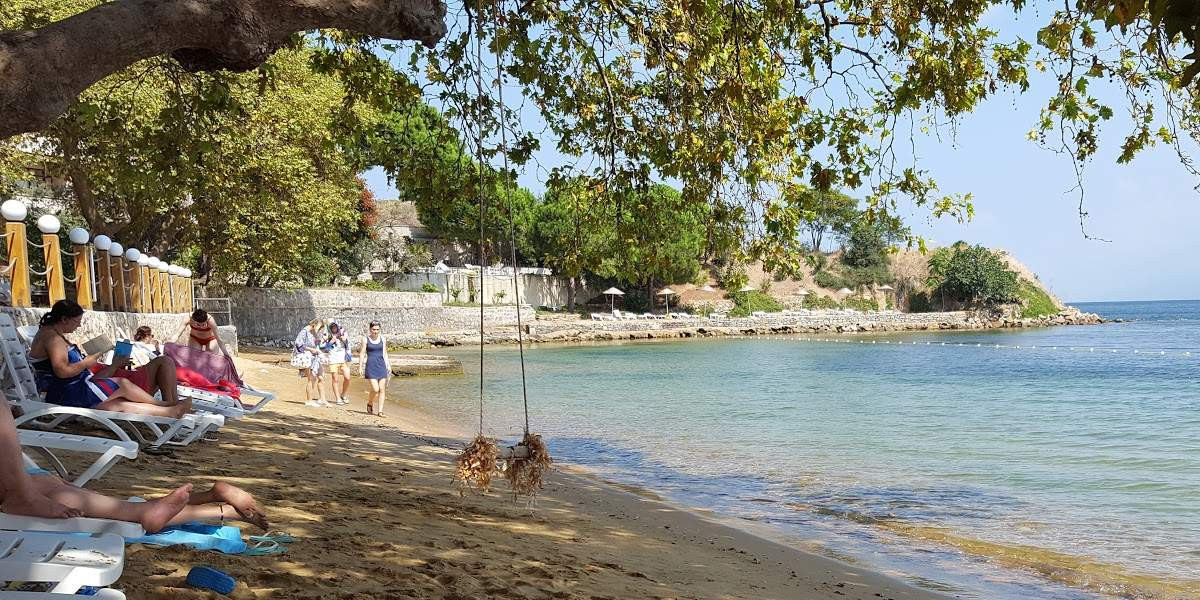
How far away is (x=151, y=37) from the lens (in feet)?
12.3

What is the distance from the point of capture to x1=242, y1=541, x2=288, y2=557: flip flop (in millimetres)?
3961

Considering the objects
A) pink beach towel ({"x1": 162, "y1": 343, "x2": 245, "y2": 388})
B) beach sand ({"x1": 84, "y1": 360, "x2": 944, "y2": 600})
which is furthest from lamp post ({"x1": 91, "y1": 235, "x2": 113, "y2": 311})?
pink beach towel ({"x1": 162, "y1": 343, "x2": 245, "y2": 388})

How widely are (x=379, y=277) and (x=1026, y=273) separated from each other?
193ft

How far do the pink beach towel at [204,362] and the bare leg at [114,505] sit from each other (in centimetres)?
502

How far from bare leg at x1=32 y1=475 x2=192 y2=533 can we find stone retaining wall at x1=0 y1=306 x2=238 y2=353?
505cm

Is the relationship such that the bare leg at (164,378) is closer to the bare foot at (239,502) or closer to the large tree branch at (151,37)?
the large tree branch at (151,37)

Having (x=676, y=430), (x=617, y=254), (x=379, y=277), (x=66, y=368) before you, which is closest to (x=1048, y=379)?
(x=676, y=430)

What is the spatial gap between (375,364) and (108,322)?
365cm

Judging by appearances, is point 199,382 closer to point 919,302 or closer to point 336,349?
point 336,349

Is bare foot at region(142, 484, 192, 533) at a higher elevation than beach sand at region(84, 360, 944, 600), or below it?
higher

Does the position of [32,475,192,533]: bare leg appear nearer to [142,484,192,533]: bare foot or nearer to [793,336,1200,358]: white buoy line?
[142,484,192,533]: bare foot

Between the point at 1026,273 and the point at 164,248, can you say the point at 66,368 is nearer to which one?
the point at 164,248

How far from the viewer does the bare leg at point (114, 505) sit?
3.27m

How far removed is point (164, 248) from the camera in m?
29.9
